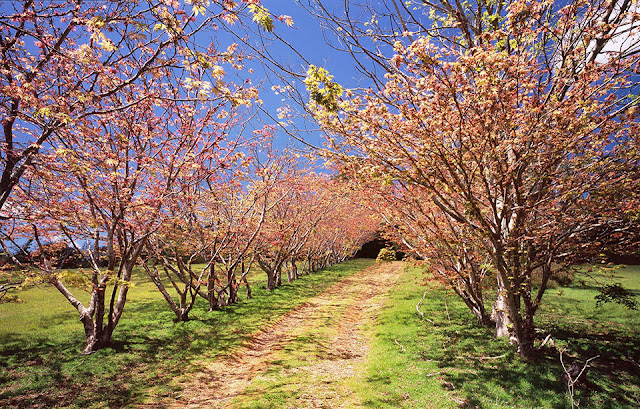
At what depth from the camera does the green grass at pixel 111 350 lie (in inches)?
251

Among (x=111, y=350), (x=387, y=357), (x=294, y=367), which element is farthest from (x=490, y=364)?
(x=111, y=350)

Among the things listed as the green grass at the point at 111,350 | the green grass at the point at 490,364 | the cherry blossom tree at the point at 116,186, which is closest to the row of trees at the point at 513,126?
the green grass at the point at 490,364

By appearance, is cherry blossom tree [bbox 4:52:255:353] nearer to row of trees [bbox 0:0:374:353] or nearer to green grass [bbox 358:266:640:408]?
row of trees [bbox 0:0:374:353]

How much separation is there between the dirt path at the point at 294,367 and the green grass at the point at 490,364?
2.29 feet

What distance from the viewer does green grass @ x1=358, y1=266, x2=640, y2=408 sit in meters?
5.89

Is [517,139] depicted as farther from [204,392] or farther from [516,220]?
[204,392]

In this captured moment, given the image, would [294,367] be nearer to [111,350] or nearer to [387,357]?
[387,357]

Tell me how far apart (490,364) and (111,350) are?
414 inches

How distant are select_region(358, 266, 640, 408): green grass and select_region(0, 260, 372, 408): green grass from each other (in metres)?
5.05

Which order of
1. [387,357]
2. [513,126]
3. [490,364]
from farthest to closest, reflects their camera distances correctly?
1. [387,357]
2. [490,364]
3. [513,126]

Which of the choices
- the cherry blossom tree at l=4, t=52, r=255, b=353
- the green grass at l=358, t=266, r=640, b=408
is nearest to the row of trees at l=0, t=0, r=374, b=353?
the cherry blossom tree at l=4, t=52, r=255, b=353

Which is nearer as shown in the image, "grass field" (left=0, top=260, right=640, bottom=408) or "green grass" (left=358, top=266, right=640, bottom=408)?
"green grass" (left=358, top=266, right=640, bottom=408)

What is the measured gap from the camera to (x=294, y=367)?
7.91m

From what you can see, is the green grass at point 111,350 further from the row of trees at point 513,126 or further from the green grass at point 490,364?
the row of trees at point 513,126
